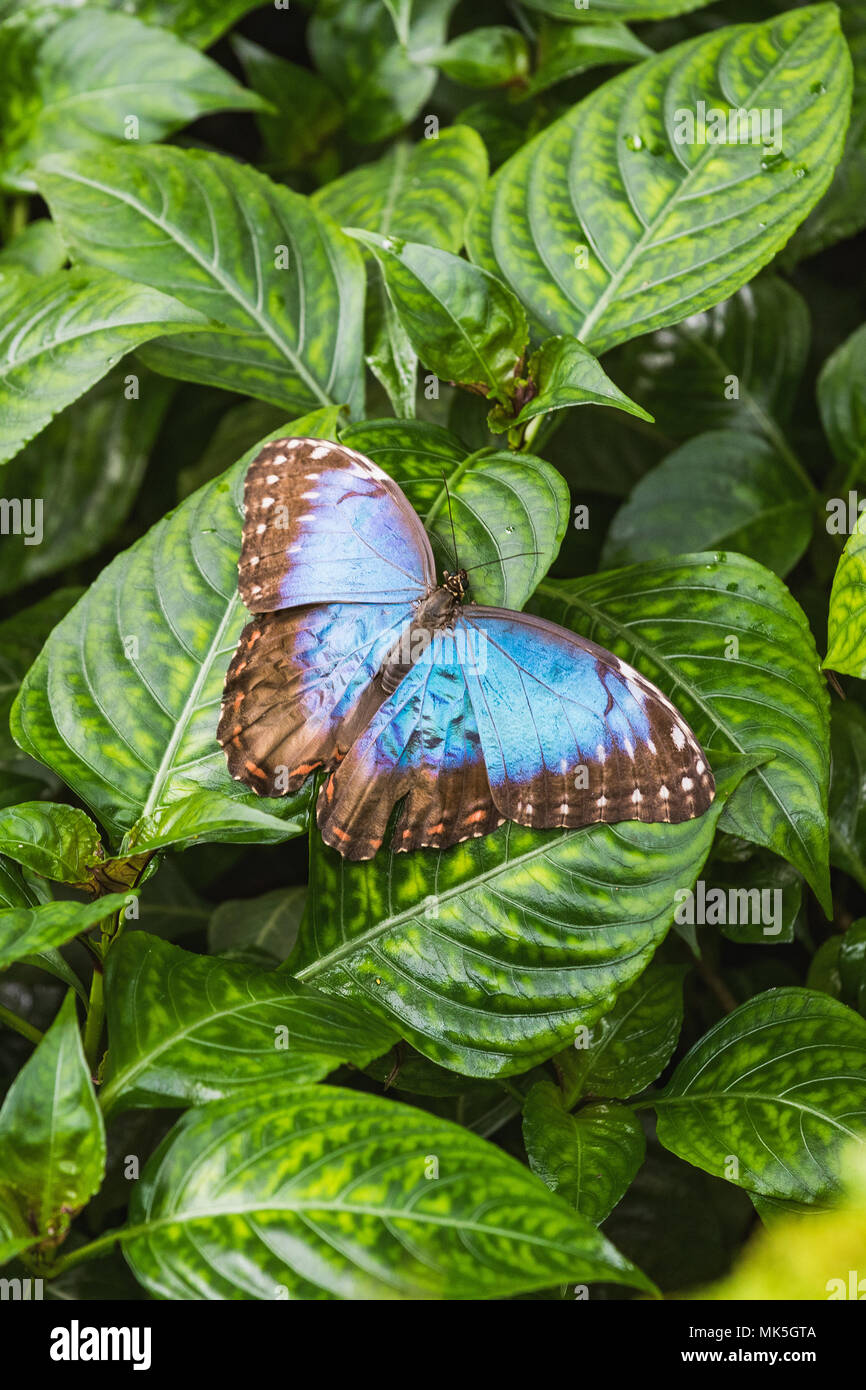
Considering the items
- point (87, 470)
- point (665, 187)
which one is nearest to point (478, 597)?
point (665, 187)

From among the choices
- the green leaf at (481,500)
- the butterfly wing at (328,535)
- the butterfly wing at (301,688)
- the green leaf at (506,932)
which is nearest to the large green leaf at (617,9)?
A: the green leaf at (481,500)

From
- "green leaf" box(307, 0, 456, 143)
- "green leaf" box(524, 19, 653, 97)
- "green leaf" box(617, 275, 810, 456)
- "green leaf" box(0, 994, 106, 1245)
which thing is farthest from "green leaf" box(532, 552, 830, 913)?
"green leaf" box(307, 0, 456, 143)

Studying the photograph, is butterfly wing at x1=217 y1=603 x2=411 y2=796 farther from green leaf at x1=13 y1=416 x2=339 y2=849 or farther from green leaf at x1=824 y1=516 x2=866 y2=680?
green leaf at x1=824 y1=516 x2=866 y2=680

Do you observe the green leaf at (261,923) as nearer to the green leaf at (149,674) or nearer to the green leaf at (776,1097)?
the green leaf at (149,674)

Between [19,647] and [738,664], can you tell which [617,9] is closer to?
[738,664]

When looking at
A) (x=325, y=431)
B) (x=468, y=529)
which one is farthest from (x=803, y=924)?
A: (x=325, y=431)

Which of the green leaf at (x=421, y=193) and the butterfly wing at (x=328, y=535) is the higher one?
the green leaf at (x=421, y=193)
